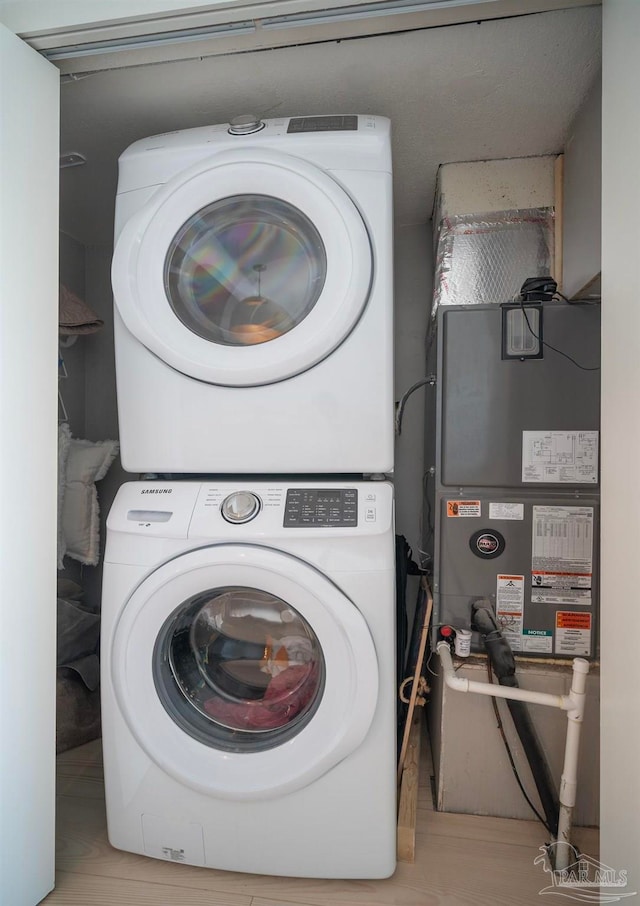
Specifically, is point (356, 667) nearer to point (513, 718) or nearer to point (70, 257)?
point (513, 718)

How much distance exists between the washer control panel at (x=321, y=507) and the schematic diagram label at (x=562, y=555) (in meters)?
0.61

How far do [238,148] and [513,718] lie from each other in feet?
5.63

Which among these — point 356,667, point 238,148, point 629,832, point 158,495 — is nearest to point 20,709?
point 158,495

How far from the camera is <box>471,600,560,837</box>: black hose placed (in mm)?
1456

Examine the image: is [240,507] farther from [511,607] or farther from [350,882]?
[350,882]

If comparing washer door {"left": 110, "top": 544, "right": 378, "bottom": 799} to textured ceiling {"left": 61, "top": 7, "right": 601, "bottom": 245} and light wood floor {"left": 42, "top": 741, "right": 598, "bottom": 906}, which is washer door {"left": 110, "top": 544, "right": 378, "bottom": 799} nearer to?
light wood floor {"left": 42, "top": 741, "right": 598, "bottom": 906}

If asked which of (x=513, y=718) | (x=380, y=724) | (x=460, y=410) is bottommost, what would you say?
(x=513, y=718)

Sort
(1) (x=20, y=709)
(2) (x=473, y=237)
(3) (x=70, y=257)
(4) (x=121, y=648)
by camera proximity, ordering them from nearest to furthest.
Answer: (1) (x=20, y=709), (4) (x=121, y=648), (2) (x=473, y=237), (3) (x=70, y=257)

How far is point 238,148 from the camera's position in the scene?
1.35 m

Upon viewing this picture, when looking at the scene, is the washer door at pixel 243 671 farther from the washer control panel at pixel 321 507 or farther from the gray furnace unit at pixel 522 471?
the gray furnace unit at pixel 522 471

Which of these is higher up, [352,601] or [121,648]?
[352,601]

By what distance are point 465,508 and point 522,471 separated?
0.19 m

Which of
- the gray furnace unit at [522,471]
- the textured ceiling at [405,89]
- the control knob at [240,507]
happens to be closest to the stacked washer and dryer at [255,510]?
the control knob at [240,507]

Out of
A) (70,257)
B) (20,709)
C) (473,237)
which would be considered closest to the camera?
(20,709)
